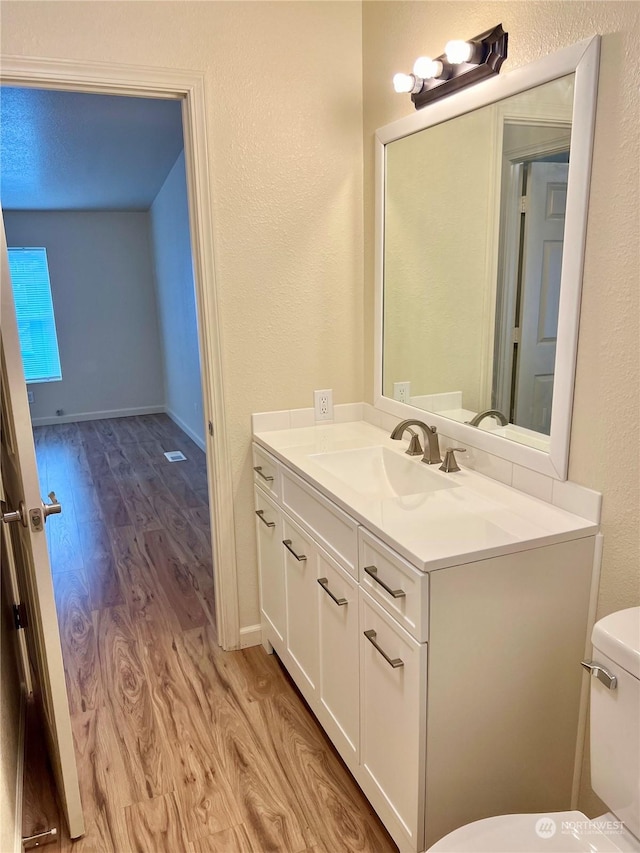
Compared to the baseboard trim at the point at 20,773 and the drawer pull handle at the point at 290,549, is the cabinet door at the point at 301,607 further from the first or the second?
the baseboard trim at the point at 20,773

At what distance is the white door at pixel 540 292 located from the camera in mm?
1479

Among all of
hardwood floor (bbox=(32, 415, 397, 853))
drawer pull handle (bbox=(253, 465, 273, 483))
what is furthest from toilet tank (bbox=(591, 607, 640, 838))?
drawer pull handle (bbox=(253, 465, 273, 483))

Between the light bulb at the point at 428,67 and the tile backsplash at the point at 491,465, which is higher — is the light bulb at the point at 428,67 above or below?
above

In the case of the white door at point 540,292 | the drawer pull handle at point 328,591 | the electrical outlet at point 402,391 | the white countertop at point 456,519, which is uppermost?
the white door at point 540,292

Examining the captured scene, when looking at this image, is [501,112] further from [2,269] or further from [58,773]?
[58,773]

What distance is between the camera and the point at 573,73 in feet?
4.49

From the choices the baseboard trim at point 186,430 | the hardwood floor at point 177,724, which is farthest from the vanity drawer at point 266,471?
the baseboard trim at point 186,430

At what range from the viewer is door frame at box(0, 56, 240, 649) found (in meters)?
1.90

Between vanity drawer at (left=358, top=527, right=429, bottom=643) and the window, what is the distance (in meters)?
6.36

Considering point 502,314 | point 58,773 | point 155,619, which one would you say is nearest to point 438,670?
point 502,314

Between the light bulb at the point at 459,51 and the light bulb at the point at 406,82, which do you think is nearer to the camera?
the light bulb at the point at 459,51

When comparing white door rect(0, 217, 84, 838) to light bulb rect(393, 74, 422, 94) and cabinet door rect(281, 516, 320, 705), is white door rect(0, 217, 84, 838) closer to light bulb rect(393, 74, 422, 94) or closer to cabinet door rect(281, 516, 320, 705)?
cabinet door rect(281, 516, 320, 705)

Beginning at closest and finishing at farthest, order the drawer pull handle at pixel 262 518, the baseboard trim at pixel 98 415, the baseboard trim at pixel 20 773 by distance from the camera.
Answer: the baseboard trim at pixel 20 773, the drawer pull handle at pixel 262 518, the baseboard trim at pixel 98 415

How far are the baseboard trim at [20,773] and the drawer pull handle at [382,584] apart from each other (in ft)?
3.47
